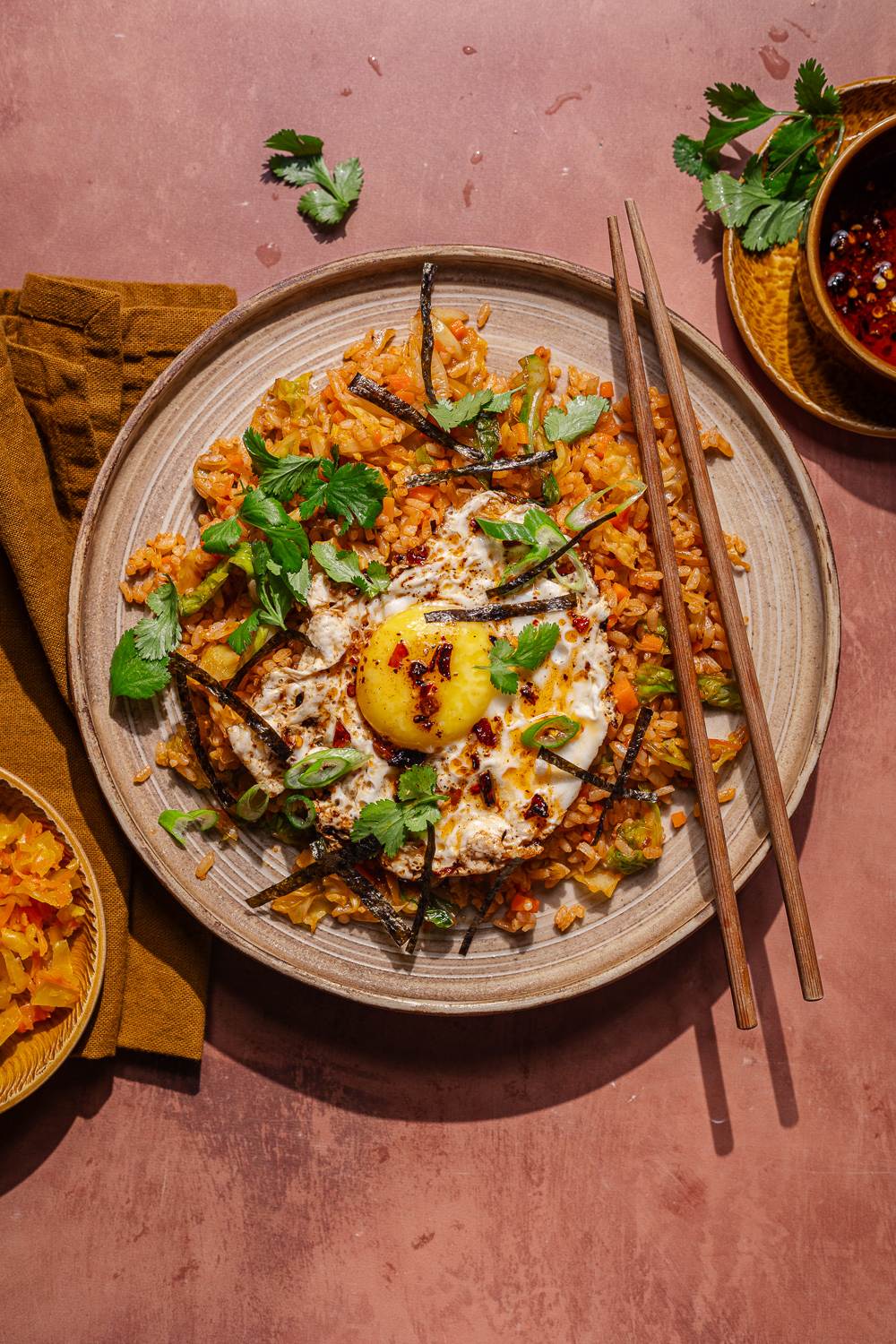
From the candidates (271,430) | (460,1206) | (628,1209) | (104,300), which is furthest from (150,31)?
(628,1209)

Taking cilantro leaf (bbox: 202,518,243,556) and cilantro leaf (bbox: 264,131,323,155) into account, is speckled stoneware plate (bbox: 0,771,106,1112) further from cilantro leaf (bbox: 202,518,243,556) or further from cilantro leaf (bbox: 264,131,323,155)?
cilantro leaf (bbox: 264,131,323,155)

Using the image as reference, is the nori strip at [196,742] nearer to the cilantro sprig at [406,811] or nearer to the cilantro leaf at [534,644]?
the cilantro sprig at [406,811]

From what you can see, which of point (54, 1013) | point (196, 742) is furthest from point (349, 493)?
point (54, 1013)

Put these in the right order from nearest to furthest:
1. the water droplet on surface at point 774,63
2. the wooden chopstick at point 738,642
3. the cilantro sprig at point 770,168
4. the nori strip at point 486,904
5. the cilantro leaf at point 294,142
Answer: the nori strip at point 486,904 < the wooden chopstick at point 738,642 < the cilantro sprig at point 770,168 < the cilantro leaf at point 294,142 < the water droplet on surface at point 774,63

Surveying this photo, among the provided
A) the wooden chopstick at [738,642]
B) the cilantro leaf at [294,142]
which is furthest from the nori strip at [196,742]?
the cilantro leaf at [294,142]

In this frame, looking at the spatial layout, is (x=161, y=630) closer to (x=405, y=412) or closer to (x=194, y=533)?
(x=194, y=533)

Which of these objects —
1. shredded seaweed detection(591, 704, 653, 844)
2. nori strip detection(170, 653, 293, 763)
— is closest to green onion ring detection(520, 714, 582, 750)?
shredded seaweed detection(591, 704, 653, 844)
